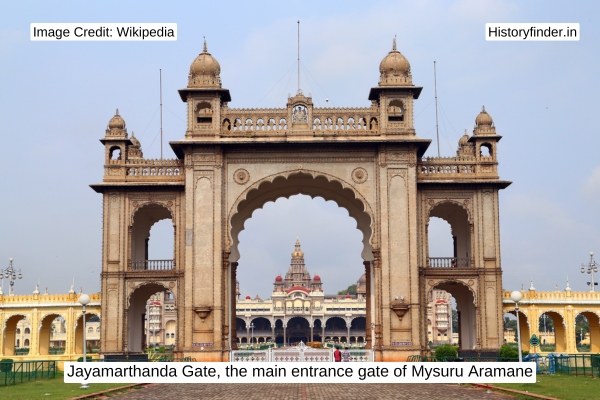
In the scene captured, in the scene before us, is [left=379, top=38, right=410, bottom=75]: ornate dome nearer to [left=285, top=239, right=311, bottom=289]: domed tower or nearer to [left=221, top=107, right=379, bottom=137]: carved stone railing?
[left=221, top=107, right=379, bottom=137]: carved stone railing

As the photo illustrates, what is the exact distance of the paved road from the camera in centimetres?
2130

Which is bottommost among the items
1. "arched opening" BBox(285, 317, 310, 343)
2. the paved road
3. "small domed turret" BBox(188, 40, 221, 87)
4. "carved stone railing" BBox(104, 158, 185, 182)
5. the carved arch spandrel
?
"arched opening" BBox(285, 317, 310, 343)

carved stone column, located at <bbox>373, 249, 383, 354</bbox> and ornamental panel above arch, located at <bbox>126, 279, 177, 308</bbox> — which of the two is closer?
carved stone column, located at <bbox>373, 249, 383, 354</bbox>

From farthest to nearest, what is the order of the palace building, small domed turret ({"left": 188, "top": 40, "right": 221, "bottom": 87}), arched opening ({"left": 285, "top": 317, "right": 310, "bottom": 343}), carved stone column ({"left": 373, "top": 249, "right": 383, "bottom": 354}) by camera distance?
arched opening ({"left": 285, "top": 317, "right": 310, "bottom": 343}), the palace building, small domed turret ({"left": 188, "top": 40, "right": 221, "bottom": 87}), carved stone column ({"left": 373, "top": 249, "right": 383, "bottom": 354})

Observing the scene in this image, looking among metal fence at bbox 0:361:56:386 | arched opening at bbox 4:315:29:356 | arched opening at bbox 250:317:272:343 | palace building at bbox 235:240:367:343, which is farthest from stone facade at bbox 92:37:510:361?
arched opening at bbox 250:317:272:343

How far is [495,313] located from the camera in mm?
34844

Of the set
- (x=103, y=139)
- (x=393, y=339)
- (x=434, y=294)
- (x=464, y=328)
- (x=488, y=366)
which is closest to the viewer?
(x=488, y=366)

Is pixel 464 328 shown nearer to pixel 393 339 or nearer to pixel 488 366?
pixel 393 339

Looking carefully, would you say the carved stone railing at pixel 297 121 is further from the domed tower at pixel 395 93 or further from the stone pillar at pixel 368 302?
the stone pillar at pixel 368 302

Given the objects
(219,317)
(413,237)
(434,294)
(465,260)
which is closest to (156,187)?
(219,317)

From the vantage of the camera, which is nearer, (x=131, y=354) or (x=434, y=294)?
(x=131, y=354)

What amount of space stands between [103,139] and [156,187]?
3765 millimetres

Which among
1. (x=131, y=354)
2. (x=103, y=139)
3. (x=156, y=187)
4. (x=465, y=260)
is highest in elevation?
(x=103, y=139)

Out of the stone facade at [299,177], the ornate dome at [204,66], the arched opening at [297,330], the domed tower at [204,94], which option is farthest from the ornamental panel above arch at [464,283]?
the arched opening at [297,330]
